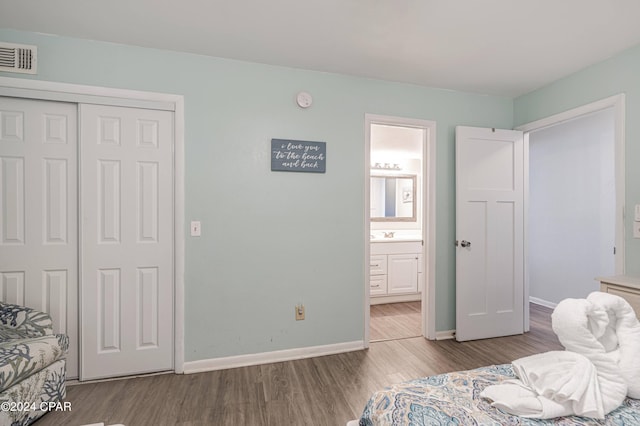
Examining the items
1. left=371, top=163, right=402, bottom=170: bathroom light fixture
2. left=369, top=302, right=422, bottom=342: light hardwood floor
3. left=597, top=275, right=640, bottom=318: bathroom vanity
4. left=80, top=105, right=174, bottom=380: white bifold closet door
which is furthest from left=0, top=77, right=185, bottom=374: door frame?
left=371, top=163, right=402, bottom=170: bathroom light fixture

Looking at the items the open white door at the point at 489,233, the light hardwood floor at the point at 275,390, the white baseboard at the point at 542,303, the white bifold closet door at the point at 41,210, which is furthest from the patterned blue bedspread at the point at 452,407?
the white baseboard at the point at 542,303

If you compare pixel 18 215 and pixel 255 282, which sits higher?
pixel 18 215

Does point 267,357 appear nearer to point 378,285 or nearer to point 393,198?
point 378,285

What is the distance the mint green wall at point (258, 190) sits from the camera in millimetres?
2357

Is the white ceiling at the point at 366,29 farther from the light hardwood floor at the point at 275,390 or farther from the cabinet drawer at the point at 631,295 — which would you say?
the light hardwood floor at the point at 275,390

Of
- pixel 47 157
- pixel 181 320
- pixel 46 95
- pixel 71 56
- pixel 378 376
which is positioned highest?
pixel 71 56

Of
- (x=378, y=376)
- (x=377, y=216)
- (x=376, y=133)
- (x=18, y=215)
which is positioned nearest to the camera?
(x=18, y=215)

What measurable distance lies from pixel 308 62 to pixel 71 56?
5.62 ft

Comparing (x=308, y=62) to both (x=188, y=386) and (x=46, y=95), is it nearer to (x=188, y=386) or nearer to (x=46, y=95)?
(x=46, y=95)

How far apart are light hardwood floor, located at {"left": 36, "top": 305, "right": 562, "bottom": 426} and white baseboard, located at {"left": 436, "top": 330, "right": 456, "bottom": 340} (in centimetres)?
16

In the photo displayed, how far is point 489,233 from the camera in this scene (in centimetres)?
309

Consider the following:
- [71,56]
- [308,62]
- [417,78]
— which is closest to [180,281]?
[71,56]

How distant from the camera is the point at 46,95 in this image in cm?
214

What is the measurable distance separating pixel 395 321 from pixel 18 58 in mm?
4020
